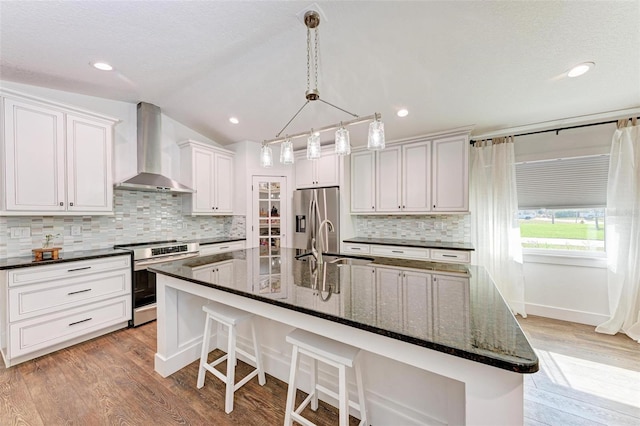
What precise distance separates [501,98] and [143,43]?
11.1 ft

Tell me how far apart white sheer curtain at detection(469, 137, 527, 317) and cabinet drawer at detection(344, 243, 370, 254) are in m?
1.46

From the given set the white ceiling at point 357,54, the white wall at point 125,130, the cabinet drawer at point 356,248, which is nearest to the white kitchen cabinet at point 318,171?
the white ceiling at point 357,54

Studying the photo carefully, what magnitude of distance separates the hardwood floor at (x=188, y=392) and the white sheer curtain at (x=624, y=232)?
31 cm

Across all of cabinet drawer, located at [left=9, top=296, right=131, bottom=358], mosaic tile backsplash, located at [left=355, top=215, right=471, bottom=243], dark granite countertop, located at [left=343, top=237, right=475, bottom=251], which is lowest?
cabinet drawer, located at [left=9, top=296, right=131, bottom=358]

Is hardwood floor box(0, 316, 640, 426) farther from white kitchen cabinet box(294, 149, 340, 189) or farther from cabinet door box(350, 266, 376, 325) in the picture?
white kitchen cabinet box(294, 149, 340, 189)

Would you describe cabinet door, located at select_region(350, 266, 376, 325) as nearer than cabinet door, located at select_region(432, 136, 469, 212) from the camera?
Yes

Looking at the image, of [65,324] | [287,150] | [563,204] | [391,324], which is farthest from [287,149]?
[563,204]

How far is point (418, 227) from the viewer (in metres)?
3.82

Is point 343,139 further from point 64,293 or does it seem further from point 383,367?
point 64,293

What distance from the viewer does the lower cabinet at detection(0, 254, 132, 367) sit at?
2.17 metres

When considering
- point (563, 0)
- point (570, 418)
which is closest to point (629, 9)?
point (563, 0)

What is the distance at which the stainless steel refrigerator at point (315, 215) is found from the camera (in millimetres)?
3838

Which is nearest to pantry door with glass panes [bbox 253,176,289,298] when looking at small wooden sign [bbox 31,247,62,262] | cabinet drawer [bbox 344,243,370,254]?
cabinet drawer [bbox 344,243,370,254]

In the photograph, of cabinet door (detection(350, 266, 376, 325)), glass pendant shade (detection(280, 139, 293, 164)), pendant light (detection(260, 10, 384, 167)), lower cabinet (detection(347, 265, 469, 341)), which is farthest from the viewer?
glass pendant shade (detection(280, 139, 293, 164))
